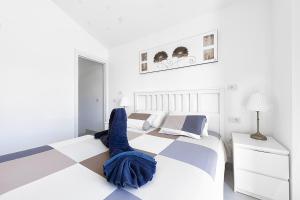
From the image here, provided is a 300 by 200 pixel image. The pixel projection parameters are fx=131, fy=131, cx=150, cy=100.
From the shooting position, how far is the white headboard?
6.11ft

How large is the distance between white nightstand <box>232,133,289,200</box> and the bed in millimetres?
333

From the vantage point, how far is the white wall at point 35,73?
70.1 inches

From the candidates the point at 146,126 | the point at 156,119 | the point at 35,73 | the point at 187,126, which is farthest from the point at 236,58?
the point at 35,73

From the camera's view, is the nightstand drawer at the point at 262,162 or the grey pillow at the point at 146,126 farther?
the grey pillow at the point at 146,126

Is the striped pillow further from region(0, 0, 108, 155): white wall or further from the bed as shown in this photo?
region(0, 0, 108, 155): white wall

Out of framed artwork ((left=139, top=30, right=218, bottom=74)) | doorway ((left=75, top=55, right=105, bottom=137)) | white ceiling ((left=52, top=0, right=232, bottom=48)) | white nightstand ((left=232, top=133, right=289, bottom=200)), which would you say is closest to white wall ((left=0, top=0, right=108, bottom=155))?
white ceiling ((left=52, top=0, right=232, bottom=48))

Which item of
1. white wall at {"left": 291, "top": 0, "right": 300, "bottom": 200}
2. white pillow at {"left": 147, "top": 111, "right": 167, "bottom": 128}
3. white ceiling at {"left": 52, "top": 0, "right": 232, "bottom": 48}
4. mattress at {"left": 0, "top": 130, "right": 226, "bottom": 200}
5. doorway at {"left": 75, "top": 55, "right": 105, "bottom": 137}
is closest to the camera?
mattress at {"left": 0, "top": 130, "right": 226, "bottom": 200}

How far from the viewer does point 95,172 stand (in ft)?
2.73

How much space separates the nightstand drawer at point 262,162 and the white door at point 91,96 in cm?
292

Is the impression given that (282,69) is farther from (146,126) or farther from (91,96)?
(91,96)

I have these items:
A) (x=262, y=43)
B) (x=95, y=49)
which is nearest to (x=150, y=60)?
(x=95, y=49)

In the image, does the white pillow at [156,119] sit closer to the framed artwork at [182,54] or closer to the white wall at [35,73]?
the framed artwork at [182,54]

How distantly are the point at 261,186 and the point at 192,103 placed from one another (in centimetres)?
119

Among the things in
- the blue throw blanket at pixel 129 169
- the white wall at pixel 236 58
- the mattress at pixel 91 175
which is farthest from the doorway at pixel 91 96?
the blue throw blanket at pixel 129 169
